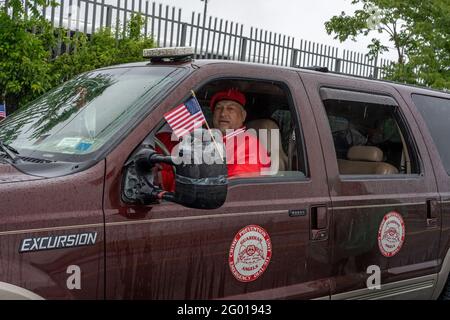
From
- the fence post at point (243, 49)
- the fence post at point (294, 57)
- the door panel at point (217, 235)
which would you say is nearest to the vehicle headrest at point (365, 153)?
the door panel at point (217, 235)

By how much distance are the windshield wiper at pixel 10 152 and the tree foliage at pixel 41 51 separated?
373 cm

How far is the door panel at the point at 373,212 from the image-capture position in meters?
3.44

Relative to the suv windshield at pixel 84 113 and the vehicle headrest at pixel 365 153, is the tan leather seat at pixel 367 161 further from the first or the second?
the suv windshield at pixel 84 113

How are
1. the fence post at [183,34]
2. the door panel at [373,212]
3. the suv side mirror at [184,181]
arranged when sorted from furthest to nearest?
1. the fence post at [183,34]
2. the door panel at [373,212]
3. the suv side mirror at [184,181]

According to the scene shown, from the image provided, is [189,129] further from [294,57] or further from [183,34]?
[294,57]

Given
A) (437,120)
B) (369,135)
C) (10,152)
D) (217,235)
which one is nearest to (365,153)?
(369,135)

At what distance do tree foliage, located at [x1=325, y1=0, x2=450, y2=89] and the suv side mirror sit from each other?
1122 cm

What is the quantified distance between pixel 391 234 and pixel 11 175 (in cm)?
235

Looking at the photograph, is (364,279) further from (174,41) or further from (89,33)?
(174,41)

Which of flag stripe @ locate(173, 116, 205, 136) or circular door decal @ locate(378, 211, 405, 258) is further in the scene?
circular door decal @ locate(378, 211, 405, 258)

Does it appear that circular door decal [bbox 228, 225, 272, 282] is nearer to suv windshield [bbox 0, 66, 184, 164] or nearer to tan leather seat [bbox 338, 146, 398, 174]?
suv windshield [bbox 0, 66, 184, 164]

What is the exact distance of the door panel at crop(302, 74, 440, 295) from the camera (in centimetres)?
344

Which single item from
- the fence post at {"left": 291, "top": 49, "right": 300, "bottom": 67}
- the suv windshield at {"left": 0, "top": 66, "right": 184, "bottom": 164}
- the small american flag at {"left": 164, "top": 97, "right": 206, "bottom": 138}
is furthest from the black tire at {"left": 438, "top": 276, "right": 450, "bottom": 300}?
the fence post at {"left": 291, "top": 49, "right": 300, "bottom": 67}

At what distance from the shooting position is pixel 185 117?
280 cm
